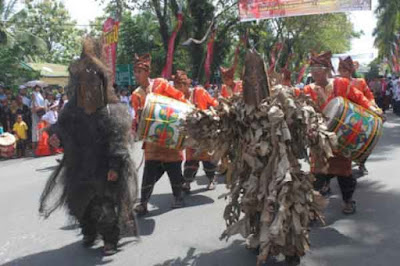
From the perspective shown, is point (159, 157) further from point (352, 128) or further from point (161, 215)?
point (352, 128)

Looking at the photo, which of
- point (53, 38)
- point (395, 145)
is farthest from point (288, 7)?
point (53, 38)

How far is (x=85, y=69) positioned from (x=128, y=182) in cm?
110

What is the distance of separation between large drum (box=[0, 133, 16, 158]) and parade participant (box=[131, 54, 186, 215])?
23.2 feet

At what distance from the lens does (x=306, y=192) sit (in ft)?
12.9

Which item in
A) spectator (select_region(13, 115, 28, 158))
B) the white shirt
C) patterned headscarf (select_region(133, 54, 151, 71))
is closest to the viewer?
patterned headscarf (select_region(133, 54, 151, 71))

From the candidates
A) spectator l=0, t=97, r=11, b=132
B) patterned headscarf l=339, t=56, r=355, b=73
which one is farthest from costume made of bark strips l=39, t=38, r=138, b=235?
spectator l=0, t=97, r=11, b=132

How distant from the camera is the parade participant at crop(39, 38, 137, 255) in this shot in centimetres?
438

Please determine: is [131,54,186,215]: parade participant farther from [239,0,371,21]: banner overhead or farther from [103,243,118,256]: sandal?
[239,0,371,21]: banner overhead

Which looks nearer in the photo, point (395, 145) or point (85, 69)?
point (85, 69)

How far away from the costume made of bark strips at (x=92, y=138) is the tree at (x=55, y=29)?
3913cm

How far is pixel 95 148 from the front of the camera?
4398 millimetres

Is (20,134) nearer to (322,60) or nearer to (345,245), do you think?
(322,60)

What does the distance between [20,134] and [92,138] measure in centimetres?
870

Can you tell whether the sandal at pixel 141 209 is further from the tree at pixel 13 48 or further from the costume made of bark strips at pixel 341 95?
the tree at pixel 13 48
